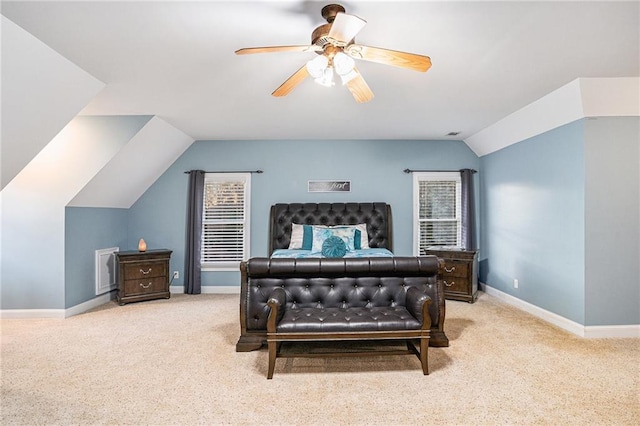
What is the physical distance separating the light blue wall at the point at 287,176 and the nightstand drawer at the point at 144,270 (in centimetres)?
46

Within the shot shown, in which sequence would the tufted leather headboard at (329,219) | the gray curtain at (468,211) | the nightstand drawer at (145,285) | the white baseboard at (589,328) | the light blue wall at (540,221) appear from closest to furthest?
the white baseboard at (589,328) → the light blue wall at (540,221) → the nightstand drawer at (145,285) → the tufted leather headboard at (329,219) → the gray curtain at (468,211)

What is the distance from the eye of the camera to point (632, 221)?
3.65 m

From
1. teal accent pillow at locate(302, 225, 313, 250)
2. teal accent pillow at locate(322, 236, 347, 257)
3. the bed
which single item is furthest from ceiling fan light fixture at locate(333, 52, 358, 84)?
teal accent pillow at locate(302, 225, 313, 250)

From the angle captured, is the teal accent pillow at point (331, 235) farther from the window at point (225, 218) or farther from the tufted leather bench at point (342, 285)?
the tufted leather bench at point (342, 285)

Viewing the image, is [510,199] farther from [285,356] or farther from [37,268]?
[37,268]

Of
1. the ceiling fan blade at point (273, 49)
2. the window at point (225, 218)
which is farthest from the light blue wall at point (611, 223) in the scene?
the window at point (225, 218)

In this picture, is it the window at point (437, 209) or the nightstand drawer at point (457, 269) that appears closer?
the nightstand drawer at point (457, 269)

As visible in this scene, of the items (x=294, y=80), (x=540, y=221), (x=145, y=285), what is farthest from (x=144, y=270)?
(x=540, y=221)

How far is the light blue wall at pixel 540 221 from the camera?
377cm

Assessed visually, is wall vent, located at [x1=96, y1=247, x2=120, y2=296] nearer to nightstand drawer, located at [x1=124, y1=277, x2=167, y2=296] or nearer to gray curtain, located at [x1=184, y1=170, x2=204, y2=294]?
nightstand drawer, located at [x1=124, y1=277, x2=167, y2=296]

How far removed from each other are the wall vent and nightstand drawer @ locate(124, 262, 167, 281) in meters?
0.35

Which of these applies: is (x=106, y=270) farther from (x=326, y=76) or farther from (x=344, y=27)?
(x=344, y=27)

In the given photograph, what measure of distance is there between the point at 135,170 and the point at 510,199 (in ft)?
17.8

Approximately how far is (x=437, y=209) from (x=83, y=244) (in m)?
5.38
